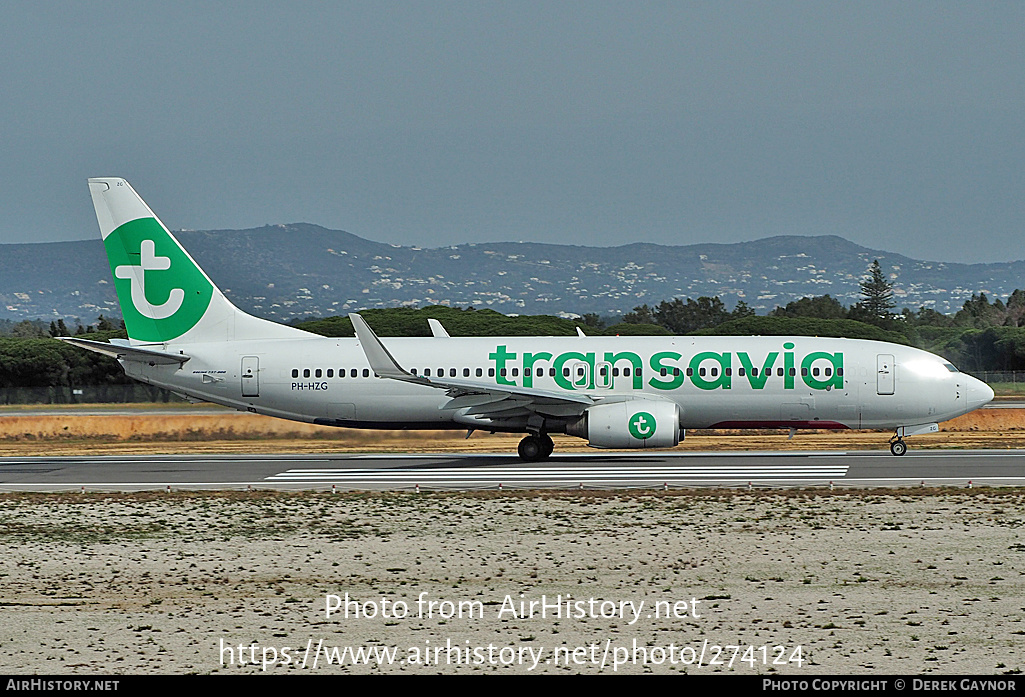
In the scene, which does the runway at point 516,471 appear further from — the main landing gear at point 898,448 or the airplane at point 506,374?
the airplane at point 506,374

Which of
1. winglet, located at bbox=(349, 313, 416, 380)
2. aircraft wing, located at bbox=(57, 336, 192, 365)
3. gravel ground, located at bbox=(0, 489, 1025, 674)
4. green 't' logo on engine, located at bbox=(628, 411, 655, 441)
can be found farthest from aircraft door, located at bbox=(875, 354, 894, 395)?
aircraft wing, located at bbox=(57, 336, 192, 365)

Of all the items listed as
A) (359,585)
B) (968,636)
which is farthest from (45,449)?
(968,636)

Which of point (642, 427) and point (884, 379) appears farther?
point (884, 379)

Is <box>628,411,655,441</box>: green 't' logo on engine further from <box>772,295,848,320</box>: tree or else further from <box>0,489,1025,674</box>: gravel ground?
<box>772,295,848,320</box>: tree

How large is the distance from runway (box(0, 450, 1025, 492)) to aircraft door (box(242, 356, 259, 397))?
7.09ft

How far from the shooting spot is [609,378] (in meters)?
34.6

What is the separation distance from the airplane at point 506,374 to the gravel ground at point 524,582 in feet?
29.4

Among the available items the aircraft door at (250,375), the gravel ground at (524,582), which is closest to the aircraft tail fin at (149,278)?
the aircraft door at (250,375)

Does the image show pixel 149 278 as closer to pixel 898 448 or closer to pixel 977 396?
pixel 898 448

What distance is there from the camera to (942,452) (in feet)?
115

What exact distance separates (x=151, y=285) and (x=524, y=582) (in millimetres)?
24135

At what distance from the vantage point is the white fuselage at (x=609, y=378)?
34156 mm

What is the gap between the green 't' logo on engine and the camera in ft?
107

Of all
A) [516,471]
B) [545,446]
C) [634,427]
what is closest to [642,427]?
[634,427]
